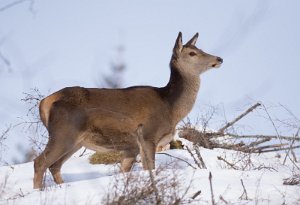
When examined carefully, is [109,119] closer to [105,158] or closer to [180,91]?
[180,91]

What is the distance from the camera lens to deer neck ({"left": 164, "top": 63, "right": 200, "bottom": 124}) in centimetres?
1016

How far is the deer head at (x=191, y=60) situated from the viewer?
1080 cm

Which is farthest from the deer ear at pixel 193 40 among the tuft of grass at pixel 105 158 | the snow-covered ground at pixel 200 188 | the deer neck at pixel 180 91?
the snow-covered ground at pixel 200 188

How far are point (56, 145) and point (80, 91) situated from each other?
1.04m

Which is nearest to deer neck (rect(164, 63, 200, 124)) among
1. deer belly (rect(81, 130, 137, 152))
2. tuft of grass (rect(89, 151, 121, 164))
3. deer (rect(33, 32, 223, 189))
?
deer (rect(33, 32, 223, 189))

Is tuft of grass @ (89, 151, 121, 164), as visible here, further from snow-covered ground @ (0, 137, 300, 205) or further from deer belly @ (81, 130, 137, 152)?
snow-covered ground @ (0, 137, 300, 205)

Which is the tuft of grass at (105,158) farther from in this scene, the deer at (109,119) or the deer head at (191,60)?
the deer head at (191,60)

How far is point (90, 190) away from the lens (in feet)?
20.1

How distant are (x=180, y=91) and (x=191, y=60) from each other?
734 millimetres

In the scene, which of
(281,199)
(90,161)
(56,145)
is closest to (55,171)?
(56,145)

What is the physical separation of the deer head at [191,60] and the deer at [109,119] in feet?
1.33

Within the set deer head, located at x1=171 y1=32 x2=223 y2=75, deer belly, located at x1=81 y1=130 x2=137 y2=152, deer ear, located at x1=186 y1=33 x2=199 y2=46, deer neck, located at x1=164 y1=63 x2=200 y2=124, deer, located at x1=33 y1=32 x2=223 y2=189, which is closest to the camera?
deer, located at x1=33 y1=32 x2=223 y2=189

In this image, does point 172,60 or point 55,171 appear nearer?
point 55,171

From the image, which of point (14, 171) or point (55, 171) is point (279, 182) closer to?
point (55, 171)
